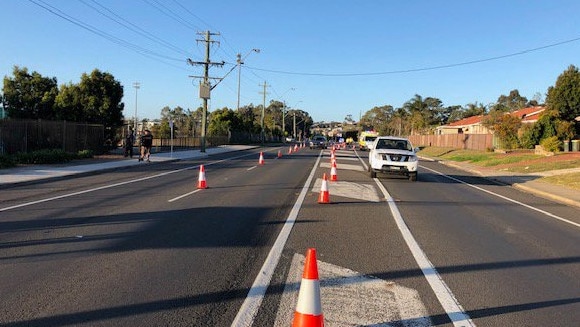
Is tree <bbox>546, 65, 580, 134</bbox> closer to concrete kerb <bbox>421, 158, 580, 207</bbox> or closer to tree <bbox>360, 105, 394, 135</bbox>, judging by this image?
concrete kerb <bbox>421, 158, 580, 207</bbox>

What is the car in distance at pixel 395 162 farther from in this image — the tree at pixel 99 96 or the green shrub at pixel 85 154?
the tree at pixel 99 96

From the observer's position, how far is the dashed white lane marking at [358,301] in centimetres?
483

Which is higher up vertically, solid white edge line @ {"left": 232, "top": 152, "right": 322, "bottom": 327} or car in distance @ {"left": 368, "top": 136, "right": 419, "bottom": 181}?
car in distance @ {"left": 368, "top": 136, "right": 419, "bottom": 181}

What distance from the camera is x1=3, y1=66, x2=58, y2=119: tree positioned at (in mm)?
30078

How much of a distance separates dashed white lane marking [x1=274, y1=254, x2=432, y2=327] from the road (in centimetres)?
2

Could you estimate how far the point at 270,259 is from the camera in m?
6.97

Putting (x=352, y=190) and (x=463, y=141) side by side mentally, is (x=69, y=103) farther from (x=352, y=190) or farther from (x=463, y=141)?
(x=463, y=141)

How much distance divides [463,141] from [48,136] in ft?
135

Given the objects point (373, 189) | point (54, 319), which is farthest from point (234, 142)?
point (54, 319)

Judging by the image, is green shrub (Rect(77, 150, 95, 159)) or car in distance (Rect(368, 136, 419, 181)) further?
green shrub (Rect(77, 150, 95, 159))

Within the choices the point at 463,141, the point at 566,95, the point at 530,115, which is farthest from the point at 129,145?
the point at 530,115

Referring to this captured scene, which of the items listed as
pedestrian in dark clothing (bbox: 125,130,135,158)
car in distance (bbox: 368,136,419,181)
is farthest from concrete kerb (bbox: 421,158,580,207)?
pedestrian in dark clothing (bbox: 125,130,135,158)

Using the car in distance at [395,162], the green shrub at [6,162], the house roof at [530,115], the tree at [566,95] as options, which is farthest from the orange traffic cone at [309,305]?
the house roof at [530,115]

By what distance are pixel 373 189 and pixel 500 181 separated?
9.16m
